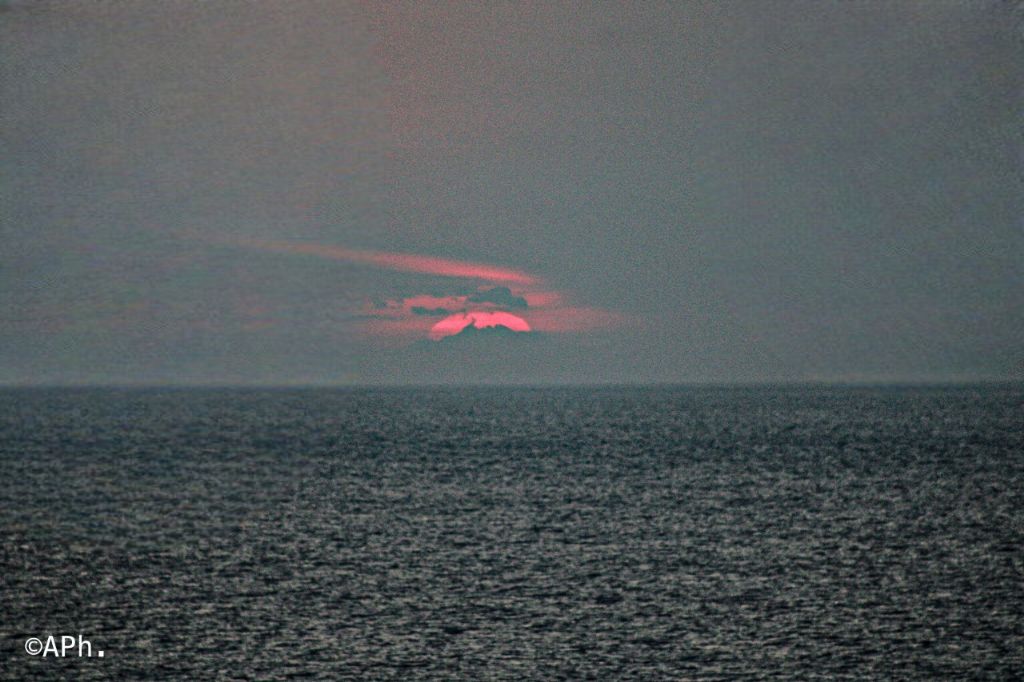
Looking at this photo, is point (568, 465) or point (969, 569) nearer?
point (969, 569)

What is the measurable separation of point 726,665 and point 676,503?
39.7m

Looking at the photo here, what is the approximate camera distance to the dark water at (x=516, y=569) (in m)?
31.2

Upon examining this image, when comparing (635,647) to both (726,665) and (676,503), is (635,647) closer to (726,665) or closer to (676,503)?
(726,665)

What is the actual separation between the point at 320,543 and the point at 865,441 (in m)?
98.3

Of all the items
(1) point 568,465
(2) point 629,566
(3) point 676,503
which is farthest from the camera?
(1) point 568,465

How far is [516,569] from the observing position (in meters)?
44.2

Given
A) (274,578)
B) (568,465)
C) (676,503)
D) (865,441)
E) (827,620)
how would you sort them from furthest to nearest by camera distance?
(865,441) < (568,465) < (676,503) < (274,578) < (827,620)

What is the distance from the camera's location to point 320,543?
174ft

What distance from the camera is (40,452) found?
117 meters

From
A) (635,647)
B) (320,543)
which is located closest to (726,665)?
(635,647)

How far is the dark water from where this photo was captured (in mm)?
31156

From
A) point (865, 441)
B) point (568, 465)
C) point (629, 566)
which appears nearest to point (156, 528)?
point (629, 566)

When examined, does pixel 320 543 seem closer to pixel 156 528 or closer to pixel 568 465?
pixel 156 528

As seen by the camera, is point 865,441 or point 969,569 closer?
point 969,569
